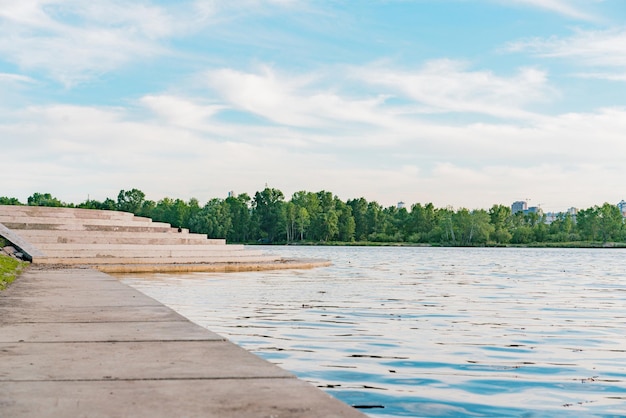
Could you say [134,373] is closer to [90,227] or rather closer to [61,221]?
[90,227]

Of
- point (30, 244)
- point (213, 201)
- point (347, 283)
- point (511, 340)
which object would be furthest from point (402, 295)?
point (213, 201)

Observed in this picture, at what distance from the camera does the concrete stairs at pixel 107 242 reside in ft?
93.2

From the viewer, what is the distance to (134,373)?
602 centimetres

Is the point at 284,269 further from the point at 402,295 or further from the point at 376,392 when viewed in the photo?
the point at 376,392

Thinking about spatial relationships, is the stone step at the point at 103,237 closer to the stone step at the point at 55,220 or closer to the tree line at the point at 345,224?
the stone step at the point at 55,220

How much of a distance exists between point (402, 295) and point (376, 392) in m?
13.4

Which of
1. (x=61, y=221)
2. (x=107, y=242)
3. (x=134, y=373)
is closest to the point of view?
(x=134, y=373)

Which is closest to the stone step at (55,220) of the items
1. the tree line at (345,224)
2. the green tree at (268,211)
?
the tree line at (345,224)

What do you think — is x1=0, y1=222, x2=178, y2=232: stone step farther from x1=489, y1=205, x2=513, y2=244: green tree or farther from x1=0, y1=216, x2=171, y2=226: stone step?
x1=489, y1=205, x2=513, y2=244: green tree

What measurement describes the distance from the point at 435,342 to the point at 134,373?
21.4ft

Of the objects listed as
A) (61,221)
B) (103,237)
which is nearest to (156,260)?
(103,237)

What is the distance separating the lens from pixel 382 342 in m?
11.4

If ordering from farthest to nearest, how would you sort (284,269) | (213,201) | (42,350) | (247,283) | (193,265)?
1. (213,201)
2. (284,269)
3. (193,265)
4. (247,283)
5. (42,350)

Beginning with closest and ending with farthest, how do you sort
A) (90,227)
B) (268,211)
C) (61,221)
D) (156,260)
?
1. (156,260)
2. (61,221)
3. (90,227)
4. (268,211)
